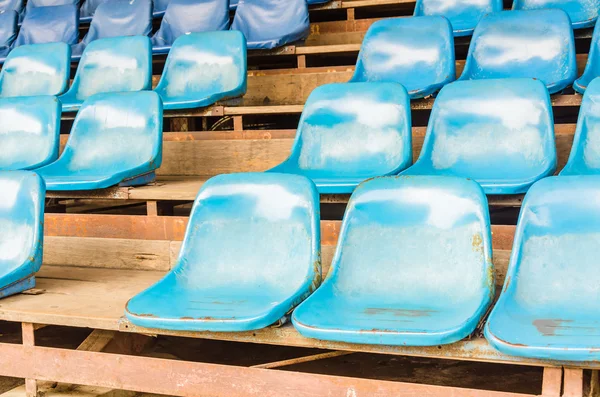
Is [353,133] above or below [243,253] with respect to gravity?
above

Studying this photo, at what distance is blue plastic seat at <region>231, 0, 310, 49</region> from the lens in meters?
3.57

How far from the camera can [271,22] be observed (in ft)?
12.1

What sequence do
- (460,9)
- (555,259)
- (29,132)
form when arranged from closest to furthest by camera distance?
1. (555,259)
2. (29,132)
3. (460,9)

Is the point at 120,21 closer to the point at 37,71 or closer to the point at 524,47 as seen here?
the point at 37,71

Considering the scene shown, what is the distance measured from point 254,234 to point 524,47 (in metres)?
1.50

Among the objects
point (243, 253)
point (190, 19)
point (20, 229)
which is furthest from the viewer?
point (190, 19)

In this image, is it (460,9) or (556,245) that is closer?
(556,245)

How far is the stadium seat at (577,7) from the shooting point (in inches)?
125

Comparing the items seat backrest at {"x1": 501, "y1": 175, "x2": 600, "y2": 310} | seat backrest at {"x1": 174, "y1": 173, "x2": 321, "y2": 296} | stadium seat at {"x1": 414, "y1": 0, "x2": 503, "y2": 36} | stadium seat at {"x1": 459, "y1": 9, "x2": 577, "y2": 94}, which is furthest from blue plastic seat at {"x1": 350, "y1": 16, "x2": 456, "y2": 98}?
seat backrest at {"x1": 501, "y1": 175, "x2": 600, "y2": 310}

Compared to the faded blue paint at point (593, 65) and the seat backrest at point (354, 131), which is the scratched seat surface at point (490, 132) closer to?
the seat backrest at point (354, 131)

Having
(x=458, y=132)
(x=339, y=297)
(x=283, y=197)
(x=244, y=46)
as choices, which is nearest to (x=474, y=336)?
(x=339, y=297)

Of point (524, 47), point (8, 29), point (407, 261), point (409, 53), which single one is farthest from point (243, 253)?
point (8, 29)

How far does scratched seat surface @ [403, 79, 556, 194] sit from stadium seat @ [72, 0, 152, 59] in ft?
7.22

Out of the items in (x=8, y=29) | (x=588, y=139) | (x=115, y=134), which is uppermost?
(x=8, y=29)
